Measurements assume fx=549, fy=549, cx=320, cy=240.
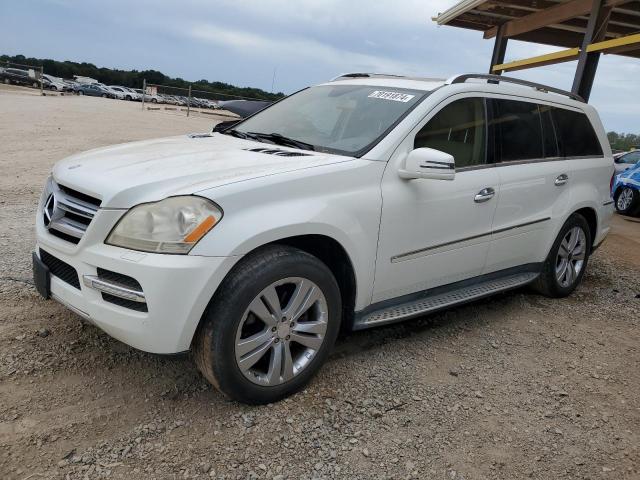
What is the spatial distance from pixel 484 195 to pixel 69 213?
2550 mm

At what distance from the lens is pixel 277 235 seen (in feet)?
8.73

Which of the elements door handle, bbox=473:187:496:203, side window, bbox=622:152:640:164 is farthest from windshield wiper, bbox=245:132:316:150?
side window, bbox=622:152:640:164

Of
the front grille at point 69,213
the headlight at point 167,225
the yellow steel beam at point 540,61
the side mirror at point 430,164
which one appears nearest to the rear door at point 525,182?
the side mirror at point 430,164

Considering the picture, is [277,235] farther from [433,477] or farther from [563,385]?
[563,385]

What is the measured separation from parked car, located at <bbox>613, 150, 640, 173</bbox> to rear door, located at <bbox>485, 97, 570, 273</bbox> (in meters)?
10.0

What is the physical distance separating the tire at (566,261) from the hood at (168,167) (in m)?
2.49

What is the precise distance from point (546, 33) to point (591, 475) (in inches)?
517

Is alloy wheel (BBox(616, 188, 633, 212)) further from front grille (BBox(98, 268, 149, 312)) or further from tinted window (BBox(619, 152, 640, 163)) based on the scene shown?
front grille (BBox(98, 268, 149, 312))

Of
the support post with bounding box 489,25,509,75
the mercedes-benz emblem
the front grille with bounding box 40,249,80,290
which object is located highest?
the support post with bounding box 489,25,509,75

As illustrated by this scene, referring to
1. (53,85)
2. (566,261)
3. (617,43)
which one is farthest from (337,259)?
(53,85)

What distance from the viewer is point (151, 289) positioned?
239 centimetres

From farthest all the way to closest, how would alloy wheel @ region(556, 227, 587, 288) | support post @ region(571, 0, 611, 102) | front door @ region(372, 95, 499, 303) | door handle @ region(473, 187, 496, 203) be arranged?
1. support post @ region(571, 0, 611, 102)
2. alloy wheel @ region(556, 227, 587, 288)
3. door handle @ region(473, 187, 496, 203)
4. front door @ region(372, 95, 499, 303)

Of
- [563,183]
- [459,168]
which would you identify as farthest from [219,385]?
[563,183]

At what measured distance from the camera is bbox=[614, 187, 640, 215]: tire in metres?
11.4
